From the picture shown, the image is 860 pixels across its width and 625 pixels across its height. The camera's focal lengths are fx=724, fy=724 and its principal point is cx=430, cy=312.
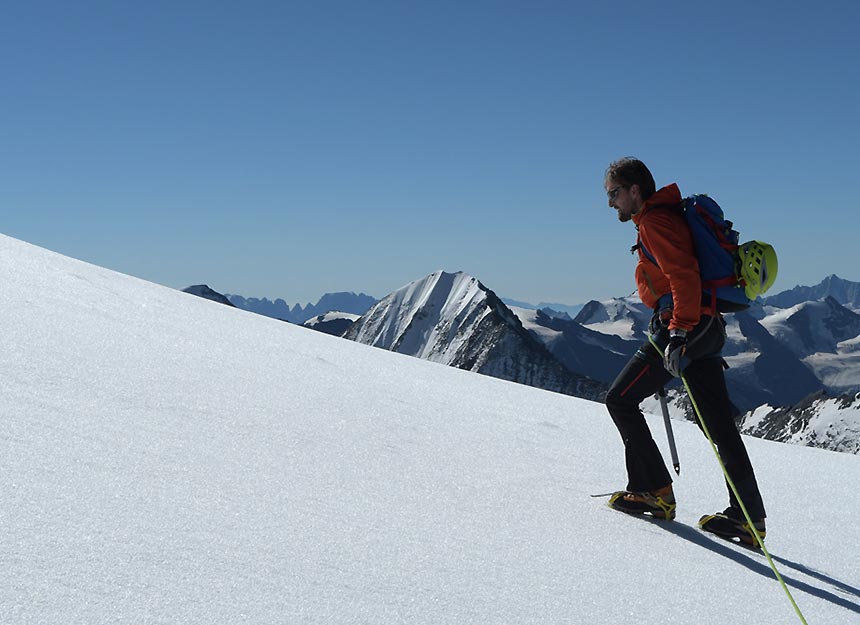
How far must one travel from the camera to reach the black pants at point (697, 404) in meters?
4.52

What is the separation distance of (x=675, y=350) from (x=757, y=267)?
69 cm

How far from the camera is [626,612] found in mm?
2998

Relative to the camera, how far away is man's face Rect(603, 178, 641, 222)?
15.4ft

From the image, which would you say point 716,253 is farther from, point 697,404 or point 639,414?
point 639,414

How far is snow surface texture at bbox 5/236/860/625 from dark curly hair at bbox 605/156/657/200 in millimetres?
2081

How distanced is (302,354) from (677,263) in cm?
479

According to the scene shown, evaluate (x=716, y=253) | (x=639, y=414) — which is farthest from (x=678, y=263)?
(x=639, y=414)

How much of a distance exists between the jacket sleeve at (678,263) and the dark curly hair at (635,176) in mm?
274

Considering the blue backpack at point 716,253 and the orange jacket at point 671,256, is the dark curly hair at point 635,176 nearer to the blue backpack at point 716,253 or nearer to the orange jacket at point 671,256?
the orange jacket at point 671,256

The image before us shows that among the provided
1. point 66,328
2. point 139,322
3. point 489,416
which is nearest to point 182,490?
point 66,328

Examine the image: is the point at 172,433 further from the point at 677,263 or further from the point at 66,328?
the point at 677,263

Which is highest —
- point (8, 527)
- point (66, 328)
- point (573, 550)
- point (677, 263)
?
point (677, 263)

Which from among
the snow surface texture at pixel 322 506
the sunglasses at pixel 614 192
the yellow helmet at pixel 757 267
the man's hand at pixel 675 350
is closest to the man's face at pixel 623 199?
the sunglasses at pixel 614 192

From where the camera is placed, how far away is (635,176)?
186 inches
